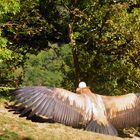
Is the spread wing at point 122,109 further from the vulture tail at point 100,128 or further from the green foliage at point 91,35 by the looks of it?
the green foliage at point 91,35

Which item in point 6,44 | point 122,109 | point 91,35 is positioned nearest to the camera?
point 122,109

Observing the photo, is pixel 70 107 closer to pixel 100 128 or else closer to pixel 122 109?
pixel 100 128

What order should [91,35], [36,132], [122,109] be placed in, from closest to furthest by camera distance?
[122,109] → [36,132] → [91,35]

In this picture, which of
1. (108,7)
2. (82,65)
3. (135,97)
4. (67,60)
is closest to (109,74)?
(82,65)

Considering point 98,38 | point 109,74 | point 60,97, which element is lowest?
point 60,97

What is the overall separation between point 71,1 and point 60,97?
16.8 meters

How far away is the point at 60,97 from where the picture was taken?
1032cm

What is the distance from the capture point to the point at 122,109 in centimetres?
1074

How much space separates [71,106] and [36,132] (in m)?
2.99

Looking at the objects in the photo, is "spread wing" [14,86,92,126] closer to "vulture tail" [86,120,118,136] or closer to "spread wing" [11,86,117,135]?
"spread wing" [11,86,117,135]

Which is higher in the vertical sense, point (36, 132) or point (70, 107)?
point (70, 107)

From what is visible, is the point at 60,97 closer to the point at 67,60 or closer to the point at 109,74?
the point at 109,74

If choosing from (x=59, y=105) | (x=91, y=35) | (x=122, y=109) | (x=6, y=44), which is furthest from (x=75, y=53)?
(x=59, y=105)

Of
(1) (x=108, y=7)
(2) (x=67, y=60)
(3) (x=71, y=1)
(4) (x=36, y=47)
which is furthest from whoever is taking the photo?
(2) (x=67, y=60)
